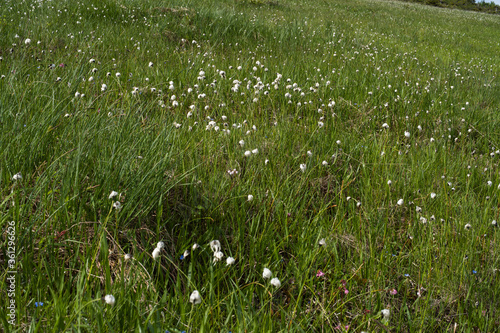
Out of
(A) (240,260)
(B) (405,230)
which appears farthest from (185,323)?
(B) (405,230)

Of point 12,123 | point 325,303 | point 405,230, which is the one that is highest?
point 12,123

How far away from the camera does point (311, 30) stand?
31.5 ft

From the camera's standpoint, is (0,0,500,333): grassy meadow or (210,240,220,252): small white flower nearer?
(0,0,500,333): grassy meadow

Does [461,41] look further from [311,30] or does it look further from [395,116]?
[395,116]

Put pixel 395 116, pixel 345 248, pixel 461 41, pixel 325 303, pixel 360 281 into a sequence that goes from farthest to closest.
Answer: pixel 461 41 → pixel 395 116 → pixel 345 248 → pixel 360 281 → pixel 325 303

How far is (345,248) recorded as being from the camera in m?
2.31

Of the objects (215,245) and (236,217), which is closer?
(215,245)

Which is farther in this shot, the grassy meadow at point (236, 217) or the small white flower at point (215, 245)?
the small white flower at point (215, 245)

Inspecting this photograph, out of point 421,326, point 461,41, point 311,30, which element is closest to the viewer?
point 421,326

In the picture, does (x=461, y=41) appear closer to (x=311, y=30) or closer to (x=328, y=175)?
(x=311, y=30)

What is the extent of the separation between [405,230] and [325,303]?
95cm

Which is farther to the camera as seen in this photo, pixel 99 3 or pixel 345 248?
pixel 99 3

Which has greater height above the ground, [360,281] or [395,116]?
[395,116]

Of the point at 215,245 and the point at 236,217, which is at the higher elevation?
the point at 215,245
